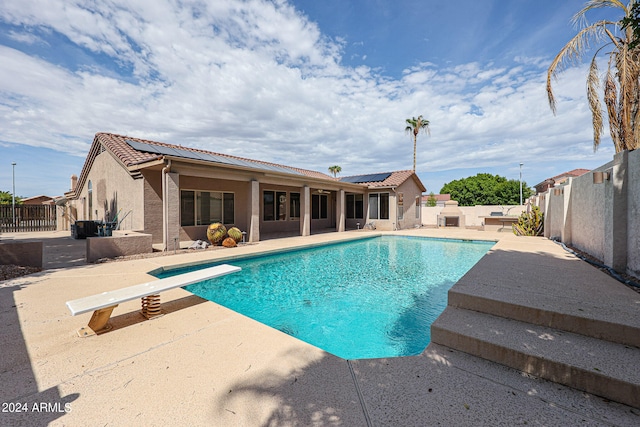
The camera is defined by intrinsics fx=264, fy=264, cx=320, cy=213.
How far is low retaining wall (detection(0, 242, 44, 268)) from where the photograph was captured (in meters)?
6.74

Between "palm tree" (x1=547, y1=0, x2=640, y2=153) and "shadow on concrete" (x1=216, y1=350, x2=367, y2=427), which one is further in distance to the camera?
"palm tree" (x1=547, y1=0, x2=640, y2=153)

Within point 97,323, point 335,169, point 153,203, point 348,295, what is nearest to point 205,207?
point 153,203

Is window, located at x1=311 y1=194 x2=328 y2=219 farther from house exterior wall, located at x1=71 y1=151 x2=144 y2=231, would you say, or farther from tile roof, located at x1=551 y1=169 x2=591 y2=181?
tile roof, located at x1=551 y1=169 x2=591 y2=181

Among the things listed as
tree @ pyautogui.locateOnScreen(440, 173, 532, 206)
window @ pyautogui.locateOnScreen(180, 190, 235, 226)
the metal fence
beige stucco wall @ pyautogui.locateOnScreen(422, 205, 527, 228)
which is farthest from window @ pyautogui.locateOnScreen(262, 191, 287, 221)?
tree @ pyautogui.locateOnScreen(440, 173, 532, 206)

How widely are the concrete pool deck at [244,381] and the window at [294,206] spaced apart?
12.8 meters

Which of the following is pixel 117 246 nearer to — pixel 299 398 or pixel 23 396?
pixel 23 396

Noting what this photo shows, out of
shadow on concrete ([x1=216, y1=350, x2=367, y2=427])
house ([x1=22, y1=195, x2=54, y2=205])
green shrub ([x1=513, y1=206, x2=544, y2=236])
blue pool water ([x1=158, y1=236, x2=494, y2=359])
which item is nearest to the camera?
shadow on concrete ([x1=216, y1=350, x2=367, y2=427])

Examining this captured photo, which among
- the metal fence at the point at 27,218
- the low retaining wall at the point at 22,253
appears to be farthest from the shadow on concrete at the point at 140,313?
the metal fence at the point at 27,218

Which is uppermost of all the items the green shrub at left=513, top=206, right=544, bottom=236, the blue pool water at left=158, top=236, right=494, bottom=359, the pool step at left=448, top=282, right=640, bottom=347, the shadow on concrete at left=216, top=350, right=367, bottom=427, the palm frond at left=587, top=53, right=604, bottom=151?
the palm frond at left=587, top=53, right=604, bottom=151

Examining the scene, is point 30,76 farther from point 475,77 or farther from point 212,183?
point 475,77

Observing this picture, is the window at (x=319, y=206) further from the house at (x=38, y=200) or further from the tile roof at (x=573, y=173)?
the house at (x=38, y=200)

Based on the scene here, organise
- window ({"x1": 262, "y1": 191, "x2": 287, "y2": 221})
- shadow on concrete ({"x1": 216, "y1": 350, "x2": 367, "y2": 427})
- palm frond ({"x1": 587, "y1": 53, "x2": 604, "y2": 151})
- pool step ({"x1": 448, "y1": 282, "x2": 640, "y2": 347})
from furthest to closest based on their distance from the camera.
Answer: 1. window ({"x1": 262, "y1": 191, "x2": 287, "y2": 221})
2. palm frond ({"x1": 587, "y1": 53, "x2": 604, "y2": 151})
3. pool step ({"x1": 448, "y1": 282, "x2": 640, "y2": 347})
4. shadow on concrete ({"x1": 216, "y1": 350, "x2": 367, "y2": 427})

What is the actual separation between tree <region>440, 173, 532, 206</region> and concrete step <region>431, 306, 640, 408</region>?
50.2 meters

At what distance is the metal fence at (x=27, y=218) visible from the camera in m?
17.7
